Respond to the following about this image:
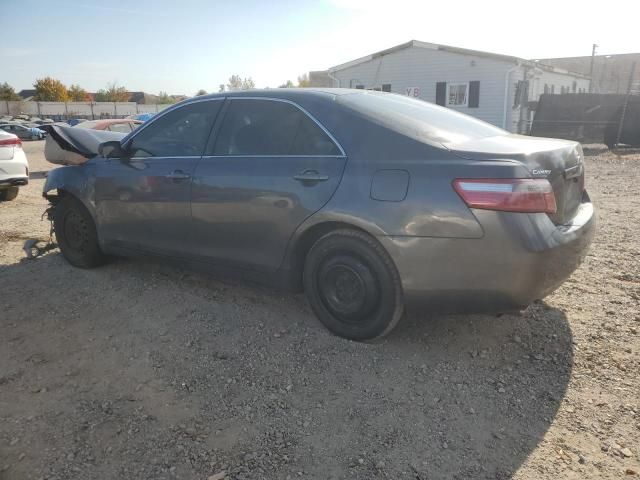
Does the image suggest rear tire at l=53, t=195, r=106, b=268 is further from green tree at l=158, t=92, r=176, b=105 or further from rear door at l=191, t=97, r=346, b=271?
green tree at l=158, t=92, r=176, b=105

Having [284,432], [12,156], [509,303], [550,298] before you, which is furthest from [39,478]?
[12,156]

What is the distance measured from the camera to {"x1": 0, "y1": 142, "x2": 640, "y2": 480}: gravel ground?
2328mm

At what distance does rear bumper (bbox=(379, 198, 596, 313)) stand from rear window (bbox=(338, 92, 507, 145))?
642 millimetres

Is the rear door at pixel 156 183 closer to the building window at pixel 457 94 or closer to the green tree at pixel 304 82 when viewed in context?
the building window at pixel 457 94

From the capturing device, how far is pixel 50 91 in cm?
7431

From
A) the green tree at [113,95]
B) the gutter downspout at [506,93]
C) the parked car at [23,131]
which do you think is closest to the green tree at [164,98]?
the green tree at [113,95]

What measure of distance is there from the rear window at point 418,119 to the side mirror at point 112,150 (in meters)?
2.09

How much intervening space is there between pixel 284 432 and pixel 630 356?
86.7 inches

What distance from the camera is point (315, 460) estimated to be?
2.34m

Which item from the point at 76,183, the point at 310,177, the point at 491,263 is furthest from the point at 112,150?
the point at 491,263

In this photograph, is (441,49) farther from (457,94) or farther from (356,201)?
(356,201)

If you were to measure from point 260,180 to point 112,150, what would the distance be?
1702 mm

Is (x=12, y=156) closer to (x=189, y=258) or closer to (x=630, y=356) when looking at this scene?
(x=189, y=258)

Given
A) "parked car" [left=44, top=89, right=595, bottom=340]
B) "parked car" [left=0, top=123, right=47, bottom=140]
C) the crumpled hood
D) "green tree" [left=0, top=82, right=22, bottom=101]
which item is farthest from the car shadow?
"green tree" [left=0, top=82, right=22, bottom=101]
